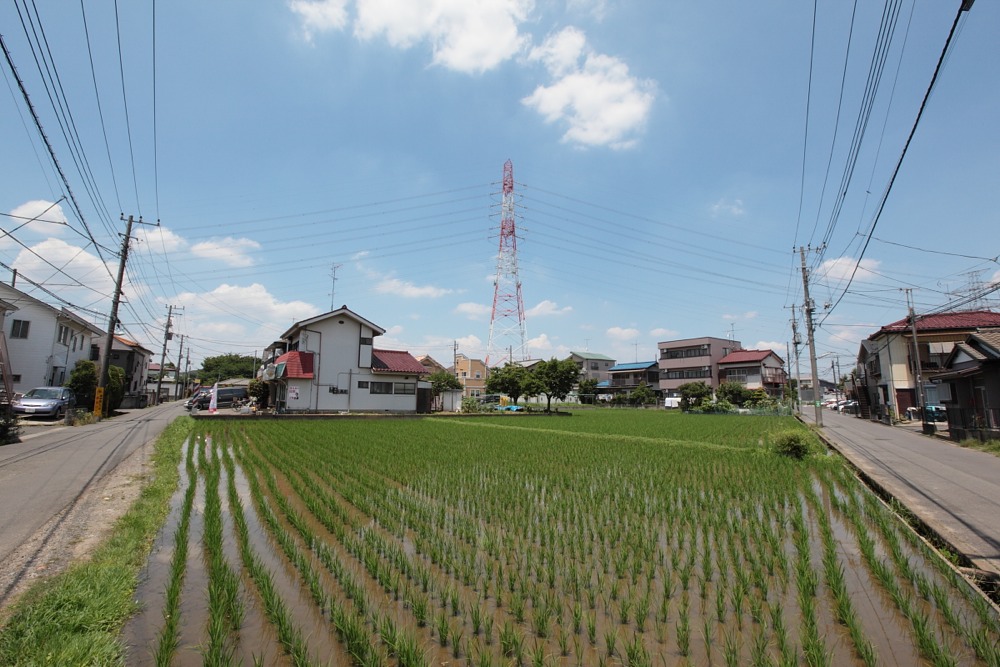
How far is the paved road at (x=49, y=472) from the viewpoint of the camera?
621 cm

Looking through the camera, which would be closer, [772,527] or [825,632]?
[825,632]

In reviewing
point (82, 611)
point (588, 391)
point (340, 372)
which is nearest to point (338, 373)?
point (340, 372)

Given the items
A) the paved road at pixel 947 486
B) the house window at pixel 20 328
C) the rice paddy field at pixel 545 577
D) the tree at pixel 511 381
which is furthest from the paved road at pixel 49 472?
the tree at pixel 511 381

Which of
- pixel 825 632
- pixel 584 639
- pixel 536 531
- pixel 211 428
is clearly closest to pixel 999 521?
pixel 825 632

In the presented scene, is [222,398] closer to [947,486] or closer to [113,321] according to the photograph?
[113,321]

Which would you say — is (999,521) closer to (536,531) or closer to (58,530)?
(536,531)

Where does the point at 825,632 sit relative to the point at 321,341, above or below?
below

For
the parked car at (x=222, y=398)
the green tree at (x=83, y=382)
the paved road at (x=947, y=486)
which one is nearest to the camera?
the paved road at (x=947, y=486)

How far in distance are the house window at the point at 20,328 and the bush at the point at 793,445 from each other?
37.5m

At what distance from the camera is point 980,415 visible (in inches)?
705

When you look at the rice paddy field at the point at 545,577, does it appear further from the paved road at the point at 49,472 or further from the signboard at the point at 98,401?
the signboard at the point at 98,401

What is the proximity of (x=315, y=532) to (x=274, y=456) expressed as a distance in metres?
7.72

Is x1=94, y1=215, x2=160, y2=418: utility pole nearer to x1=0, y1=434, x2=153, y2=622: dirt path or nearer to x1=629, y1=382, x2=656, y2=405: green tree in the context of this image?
x1=0, y1=434, x2=153, y2=622: dirt path

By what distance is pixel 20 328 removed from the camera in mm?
27016
